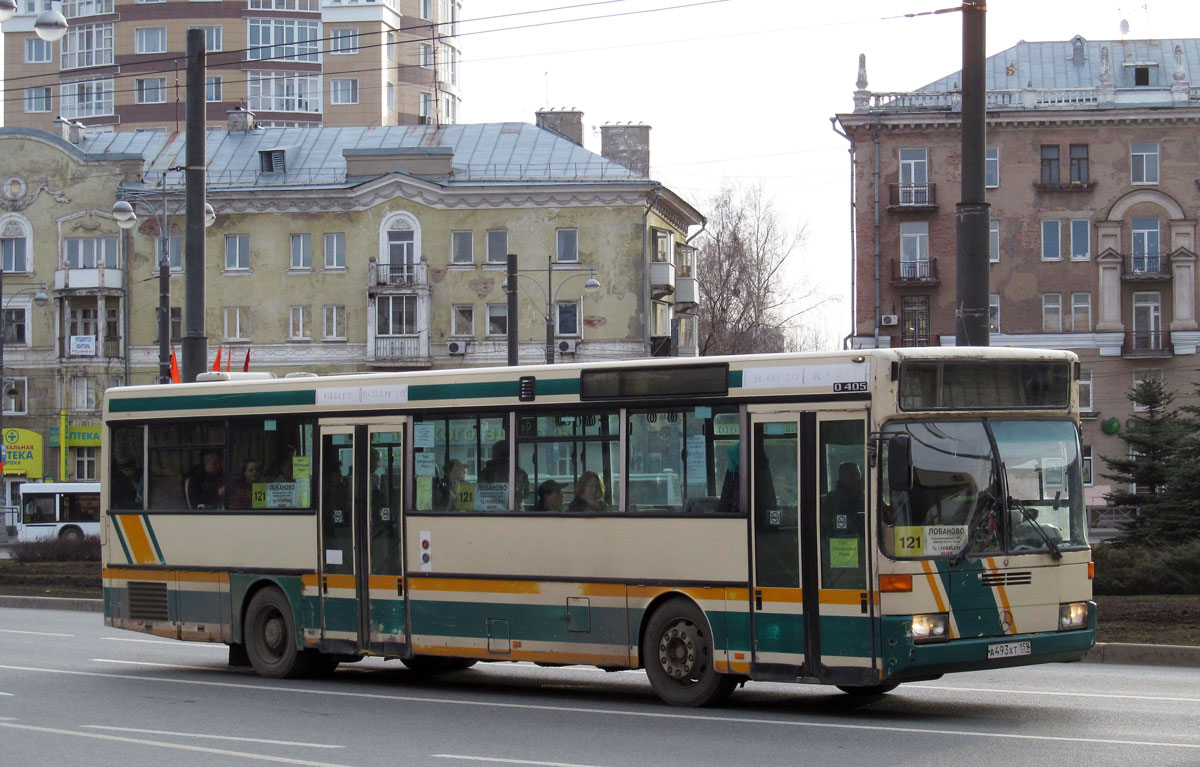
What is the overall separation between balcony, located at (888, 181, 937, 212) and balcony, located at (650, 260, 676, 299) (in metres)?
8.95

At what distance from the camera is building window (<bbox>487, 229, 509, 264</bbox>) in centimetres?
6050

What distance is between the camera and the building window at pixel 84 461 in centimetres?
6362

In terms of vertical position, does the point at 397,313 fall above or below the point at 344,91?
below

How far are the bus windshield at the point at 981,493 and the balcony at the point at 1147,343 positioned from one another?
2000 inches

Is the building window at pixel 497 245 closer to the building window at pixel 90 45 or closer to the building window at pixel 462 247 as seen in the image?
the building window at pixel 462 247

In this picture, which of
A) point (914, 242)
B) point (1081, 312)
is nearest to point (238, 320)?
point (914, 242)

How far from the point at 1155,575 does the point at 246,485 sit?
39.8ft

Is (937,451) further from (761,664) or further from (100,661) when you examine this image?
(100,661)

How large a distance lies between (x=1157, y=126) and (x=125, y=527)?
52275mm

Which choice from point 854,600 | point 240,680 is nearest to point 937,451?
point 854,600

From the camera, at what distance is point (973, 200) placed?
14.1 m

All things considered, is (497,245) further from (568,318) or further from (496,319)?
(568,318)

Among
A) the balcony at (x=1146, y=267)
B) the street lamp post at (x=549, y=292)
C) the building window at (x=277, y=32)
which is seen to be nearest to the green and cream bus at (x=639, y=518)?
the street lamp post at (x=549, y=292)

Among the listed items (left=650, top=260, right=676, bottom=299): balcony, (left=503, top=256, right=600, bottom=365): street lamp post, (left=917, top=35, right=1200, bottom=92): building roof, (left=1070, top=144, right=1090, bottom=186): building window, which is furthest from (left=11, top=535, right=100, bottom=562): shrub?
(left=1070, top=144, right=1090, bottom=186): building window
